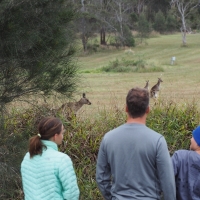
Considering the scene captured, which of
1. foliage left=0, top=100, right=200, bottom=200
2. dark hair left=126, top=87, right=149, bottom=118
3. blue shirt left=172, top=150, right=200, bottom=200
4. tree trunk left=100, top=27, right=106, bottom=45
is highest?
dark hair left=126, top=87, right=149, bottom=118

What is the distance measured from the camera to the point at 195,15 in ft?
184

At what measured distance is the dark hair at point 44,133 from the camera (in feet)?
13.1

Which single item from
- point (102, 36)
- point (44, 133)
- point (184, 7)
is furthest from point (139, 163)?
point (184, 7)

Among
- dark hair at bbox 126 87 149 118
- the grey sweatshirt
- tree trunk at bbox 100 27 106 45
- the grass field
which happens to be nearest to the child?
the grey sweatshirt

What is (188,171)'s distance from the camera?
13.0 feet

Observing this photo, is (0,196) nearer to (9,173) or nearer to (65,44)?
(9,173)

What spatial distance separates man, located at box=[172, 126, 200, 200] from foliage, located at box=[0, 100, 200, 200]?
108 inches

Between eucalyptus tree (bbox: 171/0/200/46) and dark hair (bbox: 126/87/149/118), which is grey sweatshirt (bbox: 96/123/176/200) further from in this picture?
eucalyptus tree (bbox: 171/0/200/46)

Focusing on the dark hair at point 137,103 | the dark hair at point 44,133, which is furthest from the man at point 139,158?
the dark hair at point 44,133

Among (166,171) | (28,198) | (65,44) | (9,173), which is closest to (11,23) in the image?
(65,44)

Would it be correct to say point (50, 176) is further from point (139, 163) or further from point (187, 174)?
point (187, 174)

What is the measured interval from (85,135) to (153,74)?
22139 millimetres

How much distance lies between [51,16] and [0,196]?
2.63 meters

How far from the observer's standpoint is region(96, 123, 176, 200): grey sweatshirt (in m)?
3.59
